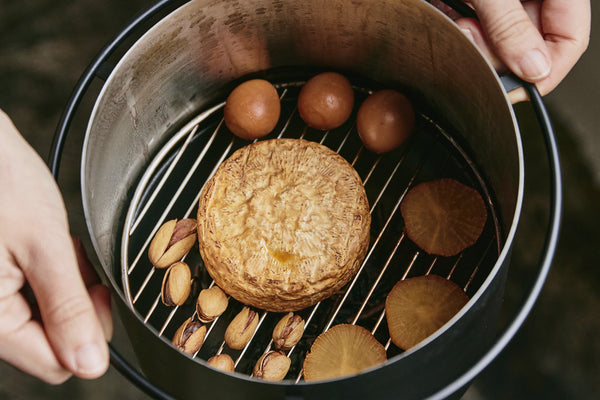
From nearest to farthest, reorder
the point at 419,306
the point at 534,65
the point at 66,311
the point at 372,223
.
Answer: the point at 66,311, the point at 534,65, the point at 419,306, the point at 372,223

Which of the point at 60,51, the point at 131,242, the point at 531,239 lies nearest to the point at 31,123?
the point at 60,51

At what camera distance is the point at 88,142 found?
38.8 inches

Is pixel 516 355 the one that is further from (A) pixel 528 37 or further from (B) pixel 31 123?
(B) pixel 31 123

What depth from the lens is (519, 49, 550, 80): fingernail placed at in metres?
1.00

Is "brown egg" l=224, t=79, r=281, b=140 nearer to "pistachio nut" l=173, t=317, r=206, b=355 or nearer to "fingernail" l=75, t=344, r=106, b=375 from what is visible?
"pistachio nut" l=173, t=317, r=206, b=355

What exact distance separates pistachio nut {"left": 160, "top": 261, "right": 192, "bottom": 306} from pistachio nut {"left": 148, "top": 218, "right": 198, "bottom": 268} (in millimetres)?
21

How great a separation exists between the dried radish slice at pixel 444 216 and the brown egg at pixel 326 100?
0.23m

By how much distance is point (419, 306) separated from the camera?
1118 mm

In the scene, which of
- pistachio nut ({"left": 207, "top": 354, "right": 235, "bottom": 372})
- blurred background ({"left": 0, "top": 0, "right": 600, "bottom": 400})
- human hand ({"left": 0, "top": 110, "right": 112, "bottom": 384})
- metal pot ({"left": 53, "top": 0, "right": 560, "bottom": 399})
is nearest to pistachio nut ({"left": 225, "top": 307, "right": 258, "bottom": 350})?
pistachio nut ({"left": 207, "top": 354, "right": 235, "bottom": 372})

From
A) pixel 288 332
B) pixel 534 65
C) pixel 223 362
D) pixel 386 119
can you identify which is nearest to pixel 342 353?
pixel 288 332

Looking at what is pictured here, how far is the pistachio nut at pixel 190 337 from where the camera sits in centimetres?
112

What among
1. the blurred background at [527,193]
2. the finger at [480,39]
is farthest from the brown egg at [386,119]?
the blurred background at [527,193]

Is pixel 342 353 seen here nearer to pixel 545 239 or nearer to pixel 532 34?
pixel 545 239

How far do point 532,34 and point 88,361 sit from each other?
92 centimetres
